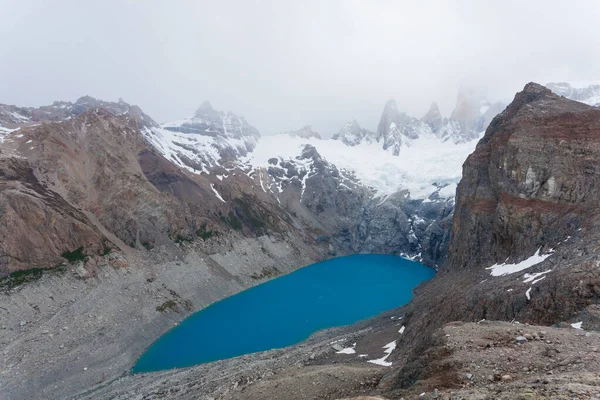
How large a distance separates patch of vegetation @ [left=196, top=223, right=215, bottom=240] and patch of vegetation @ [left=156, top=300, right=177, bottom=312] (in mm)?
30355

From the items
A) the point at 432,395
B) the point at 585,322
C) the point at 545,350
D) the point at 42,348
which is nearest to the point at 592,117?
the point at 585,322

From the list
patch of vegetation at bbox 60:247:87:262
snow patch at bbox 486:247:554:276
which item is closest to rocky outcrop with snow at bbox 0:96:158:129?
patch of vegetation at bbox 60:247:87:262

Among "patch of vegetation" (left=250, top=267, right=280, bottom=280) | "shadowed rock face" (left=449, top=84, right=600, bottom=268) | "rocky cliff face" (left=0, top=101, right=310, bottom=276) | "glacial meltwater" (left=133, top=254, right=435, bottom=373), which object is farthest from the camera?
"patch of vegetation" (left=250, top=267, right=280, bottom=280)

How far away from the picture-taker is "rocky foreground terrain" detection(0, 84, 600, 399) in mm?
18625

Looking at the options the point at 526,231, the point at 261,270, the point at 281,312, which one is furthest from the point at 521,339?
the point at 261,270

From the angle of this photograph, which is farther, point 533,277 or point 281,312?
point 281,312

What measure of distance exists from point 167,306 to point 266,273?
131 feet

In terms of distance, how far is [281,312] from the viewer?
80438 mm

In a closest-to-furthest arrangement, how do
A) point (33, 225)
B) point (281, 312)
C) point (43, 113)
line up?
point (33, 225) → point (281, 312) → point (43, 113)

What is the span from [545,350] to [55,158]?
106071 millimetres

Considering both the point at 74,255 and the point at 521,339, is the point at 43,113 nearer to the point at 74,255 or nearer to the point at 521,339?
the point at 74,255

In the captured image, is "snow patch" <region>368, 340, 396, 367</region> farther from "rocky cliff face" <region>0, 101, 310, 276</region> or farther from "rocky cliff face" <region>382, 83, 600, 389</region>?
"rocky cliff face" <region>0, 101, 310, 276</region>

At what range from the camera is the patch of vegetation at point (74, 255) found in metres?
74.7

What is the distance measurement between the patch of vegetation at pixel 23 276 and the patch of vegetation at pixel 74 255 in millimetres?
3255
